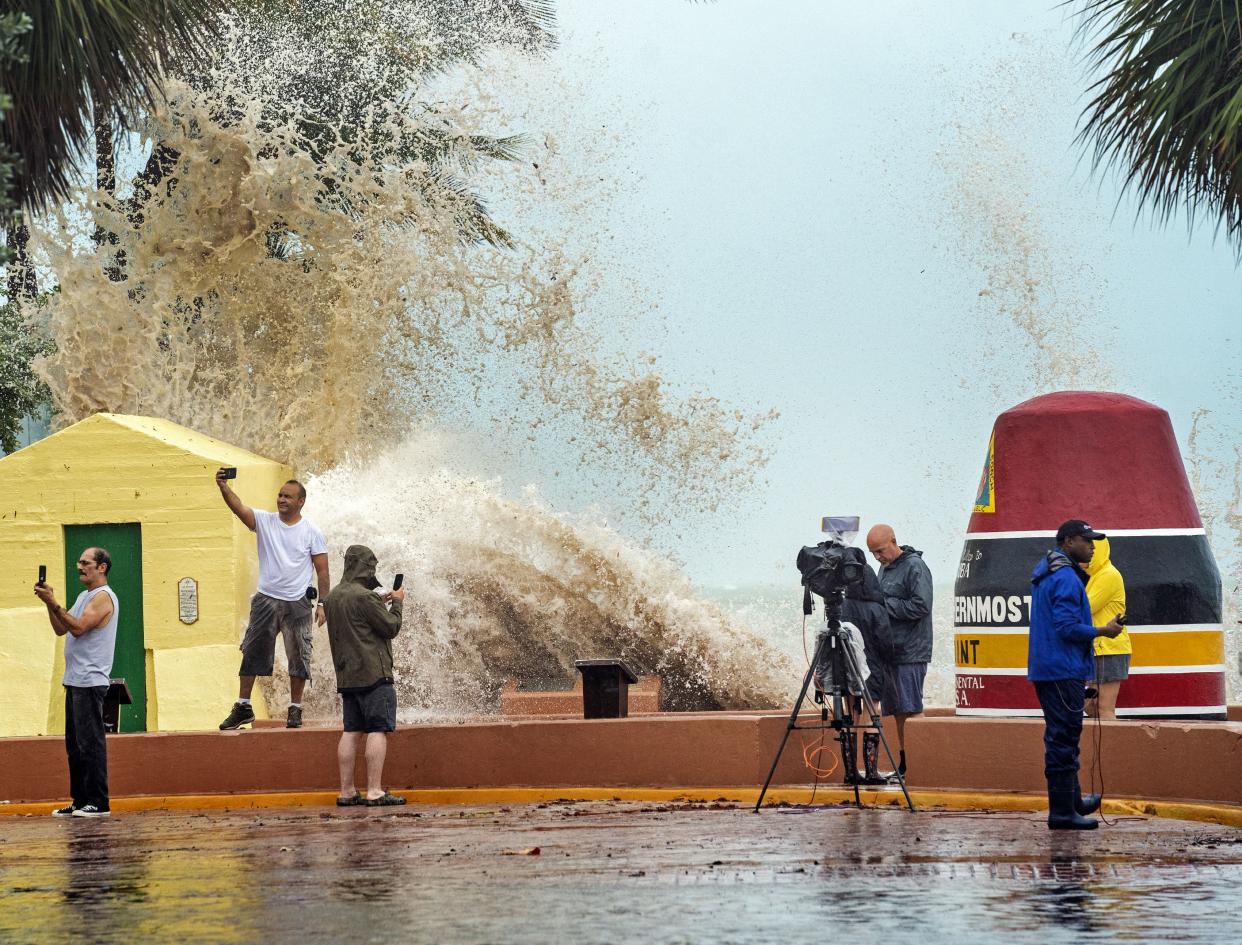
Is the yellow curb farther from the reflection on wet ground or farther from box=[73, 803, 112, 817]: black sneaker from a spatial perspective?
box=[73, 803, 112, 817]: black sneaker

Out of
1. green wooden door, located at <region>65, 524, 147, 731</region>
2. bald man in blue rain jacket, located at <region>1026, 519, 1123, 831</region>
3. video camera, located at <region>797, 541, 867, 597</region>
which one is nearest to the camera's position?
bald man in blue rain jacket, located at <region>1026, 519, 1123, 831</region>

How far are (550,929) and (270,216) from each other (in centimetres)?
2032

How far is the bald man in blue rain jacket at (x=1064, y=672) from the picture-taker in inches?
399

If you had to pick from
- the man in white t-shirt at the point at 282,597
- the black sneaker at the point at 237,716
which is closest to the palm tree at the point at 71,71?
the man in white t-shirt at the point at 282,597

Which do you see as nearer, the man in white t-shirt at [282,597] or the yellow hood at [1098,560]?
the yellow hood at [1098,560]

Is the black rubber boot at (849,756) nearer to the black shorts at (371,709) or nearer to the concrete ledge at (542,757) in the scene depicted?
the concrete ledge at (542,757)

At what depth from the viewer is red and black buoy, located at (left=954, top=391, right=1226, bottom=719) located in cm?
1243

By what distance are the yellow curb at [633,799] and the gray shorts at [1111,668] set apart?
92 centimetres

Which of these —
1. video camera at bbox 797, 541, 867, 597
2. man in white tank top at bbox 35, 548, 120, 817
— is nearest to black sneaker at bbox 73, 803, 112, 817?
man in white tank top at bbox 35, 548, 120, 817

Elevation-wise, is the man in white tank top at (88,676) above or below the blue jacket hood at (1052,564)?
below

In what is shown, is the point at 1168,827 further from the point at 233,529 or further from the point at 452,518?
the point at 452,518

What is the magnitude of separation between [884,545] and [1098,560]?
149 cm

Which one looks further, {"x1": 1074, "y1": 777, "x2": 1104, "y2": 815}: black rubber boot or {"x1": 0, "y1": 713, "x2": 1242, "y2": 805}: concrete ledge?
{"x1": 0, "y1": 713, "x2": 1242, "y2": 805}: concrete ledge

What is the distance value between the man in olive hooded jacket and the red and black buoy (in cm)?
399
